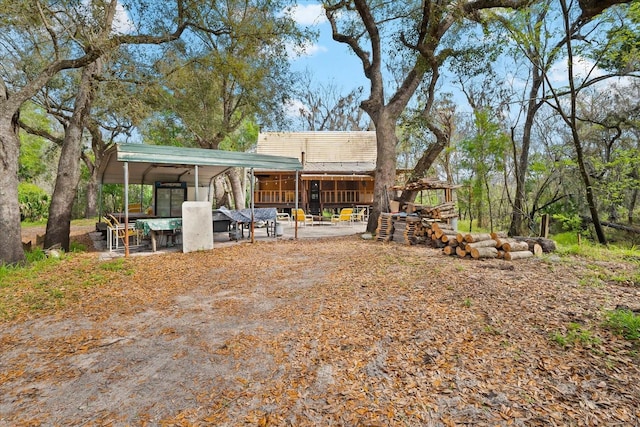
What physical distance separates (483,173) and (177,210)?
13.8 m

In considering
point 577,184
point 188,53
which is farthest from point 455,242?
point 188,53

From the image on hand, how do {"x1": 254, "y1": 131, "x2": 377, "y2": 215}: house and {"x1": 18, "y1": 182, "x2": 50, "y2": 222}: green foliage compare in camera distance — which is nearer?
{"x1": 18, "y1": 182, "x2": 50, "y2": 222}: green foliage

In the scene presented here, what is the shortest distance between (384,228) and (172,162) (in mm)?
6704

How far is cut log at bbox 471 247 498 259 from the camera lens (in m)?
7.45

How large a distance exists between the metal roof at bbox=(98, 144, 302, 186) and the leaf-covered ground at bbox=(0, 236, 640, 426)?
3.67 m

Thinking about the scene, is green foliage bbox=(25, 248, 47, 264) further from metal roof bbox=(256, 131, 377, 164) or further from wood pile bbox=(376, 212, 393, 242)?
metal roof bbox=(256, 131, 377, 164)

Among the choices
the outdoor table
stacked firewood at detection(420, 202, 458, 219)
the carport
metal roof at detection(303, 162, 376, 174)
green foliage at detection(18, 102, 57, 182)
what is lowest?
the outdoor table

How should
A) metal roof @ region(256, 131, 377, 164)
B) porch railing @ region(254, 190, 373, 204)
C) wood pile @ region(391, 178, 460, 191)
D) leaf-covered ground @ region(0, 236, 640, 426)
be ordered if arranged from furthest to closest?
metal roof @ region(256, 131, 377, 164)
porch railing @ region(254, 190, 373, 204)
wood pile @ region(391, 178, 460, 191)
leaf-covered ground @ region(0, 236, 640, 426)

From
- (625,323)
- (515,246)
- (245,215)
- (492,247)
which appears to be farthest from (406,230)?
(625,323)

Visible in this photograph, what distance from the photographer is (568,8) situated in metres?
10.1

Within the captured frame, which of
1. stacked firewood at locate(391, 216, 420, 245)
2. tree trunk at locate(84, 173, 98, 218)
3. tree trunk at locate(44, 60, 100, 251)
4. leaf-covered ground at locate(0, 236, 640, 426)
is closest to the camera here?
leaf-covered ground at locate(0, 236, 640, 426)

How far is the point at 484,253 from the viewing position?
746 cm

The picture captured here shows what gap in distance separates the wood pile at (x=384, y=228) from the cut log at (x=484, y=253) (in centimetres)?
330

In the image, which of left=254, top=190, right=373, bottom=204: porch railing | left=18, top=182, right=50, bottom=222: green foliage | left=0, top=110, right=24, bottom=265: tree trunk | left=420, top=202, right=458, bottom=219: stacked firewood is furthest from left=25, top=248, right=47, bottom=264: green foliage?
left=18, top=182, right=50, bottom=222: green foliage
